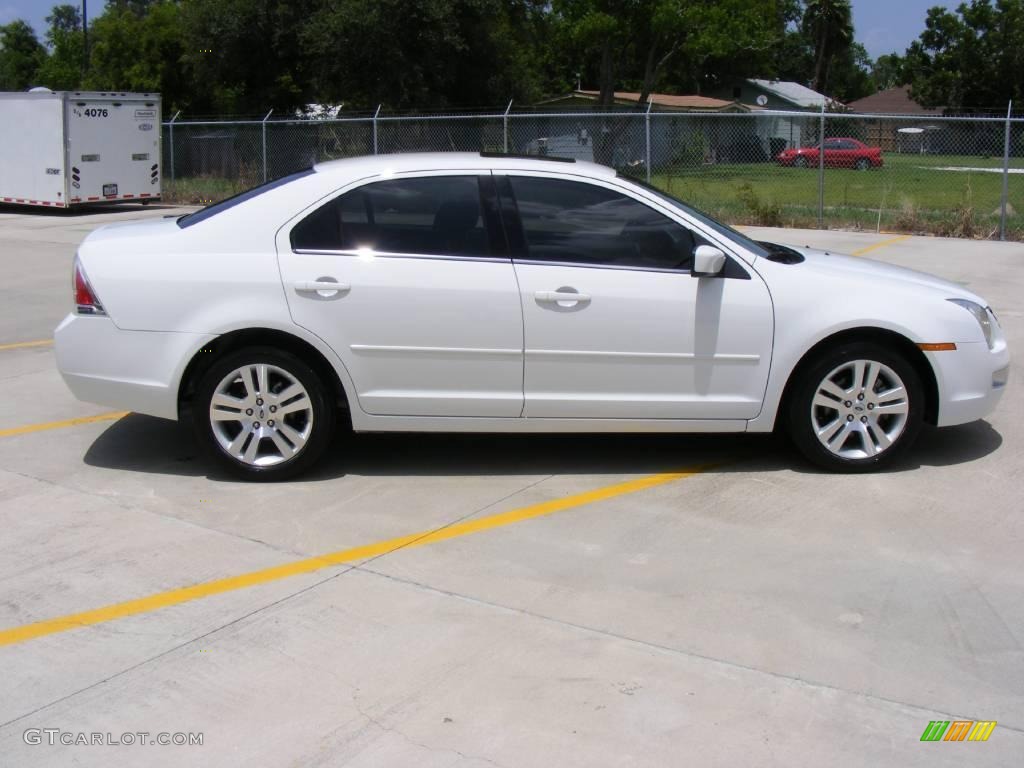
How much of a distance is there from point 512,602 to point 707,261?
6.94 feet

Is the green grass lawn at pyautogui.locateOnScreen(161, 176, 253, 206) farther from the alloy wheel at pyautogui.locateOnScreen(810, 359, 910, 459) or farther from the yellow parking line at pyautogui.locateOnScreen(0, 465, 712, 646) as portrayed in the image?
the alloy wheel at pyautogui.locateOnScreen(810, 359, 910, 459)

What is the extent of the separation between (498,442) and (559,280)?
4.47 ft

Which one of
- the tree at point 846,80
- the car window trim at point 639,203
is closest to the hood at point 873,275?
the car window trim at point 639,203

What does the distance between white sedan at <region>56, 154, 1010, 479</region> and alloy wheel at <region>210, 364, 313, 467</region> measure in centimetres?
1

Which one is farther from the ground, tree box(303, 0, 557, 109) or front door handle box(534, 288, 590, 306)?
tree box(303, 0, 557, 109)

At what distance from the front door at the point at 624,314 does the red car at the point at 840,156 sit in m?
19.1

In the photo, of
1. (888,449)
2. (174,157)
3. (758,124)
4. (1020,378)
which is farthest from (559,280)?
(174,157)

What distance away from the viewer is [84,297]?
5.90m

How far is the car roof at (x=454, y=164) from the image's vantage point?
19.6 ft

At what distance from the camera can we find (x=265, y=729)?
363cm

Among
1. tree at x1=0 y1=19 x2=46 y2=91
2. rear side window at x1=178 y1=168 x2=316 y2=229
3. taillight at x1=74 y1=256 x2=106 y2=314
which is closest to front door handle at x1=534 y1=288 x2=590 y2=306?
rear side window at x1=178 y1=168 x2=316 y2=229

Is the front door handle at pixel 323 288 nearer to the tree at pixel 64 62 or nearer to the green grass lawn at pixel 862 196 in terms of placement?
the green grass lawn at pixel 862 196

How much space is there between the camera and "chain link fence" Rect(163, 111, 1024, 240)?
64.9ft

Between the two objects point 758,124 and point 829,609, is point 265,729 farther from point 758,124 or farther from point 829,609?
point 758,124
